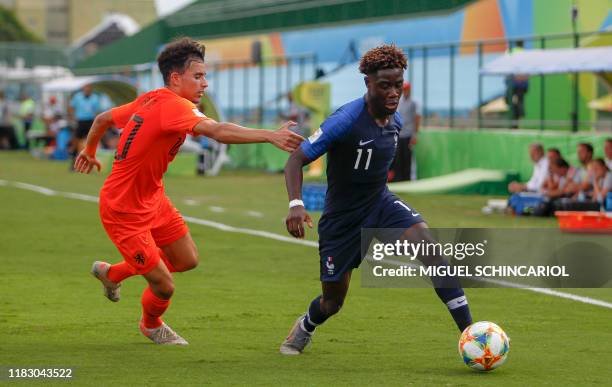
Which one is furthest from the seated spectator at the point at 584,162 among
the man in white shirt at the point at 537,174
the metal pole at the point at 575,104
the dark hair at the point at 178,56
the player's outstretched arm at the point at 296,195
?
the player's outstretched arm at the point at 296,195

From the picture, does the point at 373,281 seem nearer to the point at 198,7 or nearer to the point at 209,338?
the point at 209,338

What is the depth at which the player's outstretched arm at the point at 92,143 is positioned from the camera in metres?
10.3

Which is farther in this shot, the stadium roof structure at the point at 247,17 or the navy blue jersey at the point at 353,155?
the stadium roof structure at the point at 247,17

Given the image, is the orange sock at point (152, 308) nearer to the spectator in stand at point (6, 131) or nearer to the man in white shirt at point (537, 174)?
the man in white shirt at point (537, 174)

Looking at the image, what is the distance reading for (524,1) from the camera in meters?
34.8

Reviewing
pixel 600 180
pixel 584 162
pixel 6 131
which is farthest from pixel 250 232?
pixel 6 131

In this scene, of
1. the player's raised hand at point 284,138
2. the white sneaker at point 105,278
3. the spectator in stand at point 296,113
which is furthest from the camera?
the spectator in stand at point 296,113

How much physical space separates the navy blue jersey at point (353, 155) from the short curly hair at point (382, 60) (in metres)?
0.26

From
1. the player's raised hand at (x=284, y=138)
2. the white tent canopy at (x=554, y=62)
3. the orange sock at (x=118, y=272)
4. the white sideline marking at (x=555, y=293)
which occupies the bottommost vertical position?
the white sideline marking at (x=555, y=293)

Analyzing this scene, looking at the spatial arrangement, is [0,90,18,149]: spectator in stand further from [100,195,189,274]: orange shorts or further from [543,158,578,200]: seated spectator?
[100,195,189,274]: orange shorts

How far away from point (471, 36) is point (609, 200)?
60.5 feet

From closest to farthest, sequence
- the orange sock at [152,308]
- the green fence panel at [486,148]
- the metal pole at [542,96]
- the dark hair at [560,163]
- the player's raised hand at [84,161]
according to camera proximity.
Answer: the orange sock at [152,308]
the player's raised hand at [84,161]
the dark hair at [560,163]
the green fence panel at [486,148]
the metal pole at [542,96]

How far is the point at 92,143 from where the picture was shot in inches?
418

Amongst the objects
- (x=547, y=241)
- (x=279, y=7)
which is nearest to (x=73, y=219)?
(x=547, y=241)
